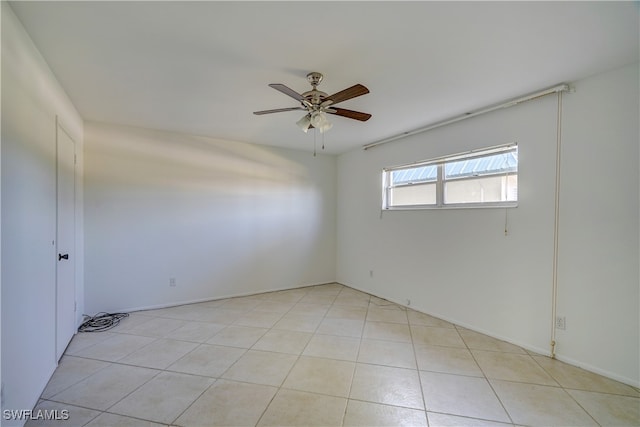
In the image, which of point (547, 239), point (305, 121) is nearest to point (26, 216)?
point (305, 121)

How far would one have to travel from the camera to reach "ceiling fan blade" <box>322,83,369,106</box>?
190 cm

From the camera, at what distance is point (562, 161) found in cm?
243

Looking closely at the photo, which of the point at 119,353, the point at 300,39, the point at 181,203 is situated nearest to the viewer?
the point at 300,39

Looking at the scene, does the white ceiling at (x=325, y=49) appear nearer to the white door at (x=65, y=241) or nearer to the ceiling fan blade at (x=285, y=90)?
the ceiling fan blade at (x=285, y=90)

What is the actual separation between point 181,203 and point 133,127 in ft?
3.67

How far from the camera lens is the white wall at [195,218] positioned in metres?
3.49

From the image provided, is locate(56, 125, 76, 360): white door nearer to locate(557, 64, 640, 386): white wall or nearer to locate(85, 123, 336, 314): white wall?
locate(85, 123, 336, 314): white wall

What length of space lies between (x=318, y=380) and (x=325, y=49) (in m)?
2.40

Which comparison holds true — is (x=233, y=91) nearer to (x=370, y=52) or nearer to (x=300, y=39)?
(x=300, y=39)

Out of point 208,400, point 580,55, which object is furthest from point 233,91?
point 580,55

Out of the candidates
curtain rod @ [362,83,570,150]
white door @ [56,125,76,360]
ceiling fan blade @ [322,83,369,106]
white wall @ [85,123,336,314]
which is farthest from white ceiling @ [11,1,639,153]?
white wall @ [85,123,336,314]

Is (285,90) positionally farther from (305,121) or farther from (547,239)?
(547,239)

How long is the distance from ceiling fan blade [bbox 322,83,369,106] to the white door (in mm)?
2283

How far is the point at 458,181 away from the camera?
10.9 ft
